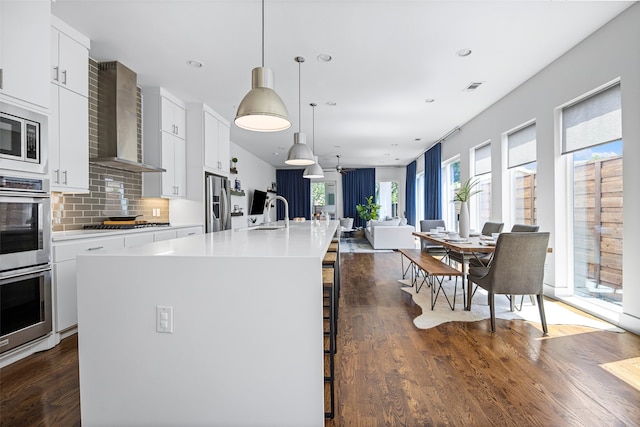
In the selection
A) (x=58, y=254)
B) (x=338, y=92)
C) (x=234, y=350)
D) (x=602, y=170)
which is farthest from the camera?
(x=338, y=92)

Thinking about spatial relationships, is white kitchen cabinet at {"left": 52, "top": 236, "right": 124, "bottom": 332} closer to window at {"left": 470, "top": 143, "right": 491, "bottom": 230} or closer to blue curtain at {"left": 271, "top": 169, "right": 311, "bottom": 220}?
window at {"left": 470, "top": 143, "right": 491, "bottom": 230}

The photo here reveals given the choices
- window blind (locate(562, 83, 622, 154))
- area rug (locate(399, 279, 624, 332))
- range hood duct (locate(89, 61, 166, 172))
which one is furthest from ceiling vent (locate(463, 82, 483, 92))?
range hood duct (locate(89, 61, 166, 172))

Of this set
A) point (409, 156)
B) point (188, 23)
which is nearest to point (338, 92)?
A: point (188, 23)

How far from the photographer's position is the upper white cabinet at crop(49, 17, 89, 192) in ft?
9.24

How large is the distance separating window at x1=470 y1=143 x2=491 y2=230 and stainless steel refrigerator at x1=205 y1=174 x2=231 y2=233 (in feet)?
14.7

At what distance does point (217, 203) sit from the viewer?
5.35 meters

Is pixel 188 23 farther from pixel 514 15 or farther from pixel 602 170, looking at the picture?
pixel 602 170

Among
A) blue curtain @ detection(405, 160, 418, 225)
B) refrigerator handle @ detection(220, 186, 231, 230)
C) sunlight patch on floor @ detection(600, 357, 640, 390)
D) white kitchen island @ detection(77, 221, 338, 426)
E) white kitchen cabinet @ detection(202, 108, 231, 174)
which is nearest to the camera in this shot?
white kitchen island @ detection(77, 221, 338, 426)

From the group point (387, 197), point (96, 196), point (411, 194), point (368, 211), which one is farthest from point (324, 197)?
point (96, 196)

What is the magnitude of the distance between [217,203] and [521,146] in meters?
4.59

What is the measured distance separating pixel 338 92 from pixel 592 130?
2.88m

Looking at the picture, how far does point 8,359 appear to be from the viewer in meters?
2.23

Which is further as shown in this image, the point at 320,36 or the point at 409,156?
the point at 409,156

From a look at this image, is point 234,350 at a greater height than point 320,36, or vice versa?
point 320,36
